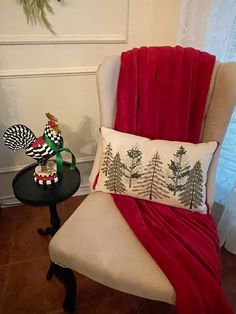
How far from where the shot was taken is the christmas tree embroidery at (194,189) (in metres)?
0.98

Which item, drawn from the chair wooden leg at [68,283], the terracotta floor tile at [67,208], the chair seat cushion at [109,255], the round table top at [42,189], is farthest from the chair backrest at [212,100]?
the terracotta floor tile at [67,208]

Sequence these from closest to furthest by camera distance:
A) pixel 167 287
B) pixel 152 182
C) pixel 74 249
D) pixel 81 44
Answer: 1. pixel 167 287
2. pixel 74 249
3. pixel 152 182
4. pixel 81 44

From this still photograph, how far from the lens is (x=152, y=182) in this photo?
39.9 inches

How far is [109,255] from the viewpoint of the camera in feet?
2.77

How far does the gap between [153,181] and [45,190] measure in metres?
0.47

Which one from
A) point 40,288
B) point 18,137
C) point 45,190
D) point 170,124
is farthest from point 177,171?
point 40,288

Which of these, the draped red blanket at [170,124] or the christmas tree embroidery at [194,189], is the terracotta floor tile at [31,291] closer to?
the draped red blanket at [170,124]

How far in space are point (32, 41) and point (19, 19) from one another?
111mm

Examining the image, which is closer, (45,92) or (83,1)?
(83,1)

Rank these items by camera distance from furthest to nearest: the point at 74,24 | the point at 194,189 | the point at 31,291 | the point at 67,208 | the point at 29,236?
the point at 67,208, the point at 29,236, the point at 74,24, the point at 31,291, the point at 194,189

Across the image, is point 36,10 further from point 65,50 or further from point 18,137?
point 18,137

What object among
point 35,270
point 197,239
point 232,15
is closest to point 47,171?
point 35,270

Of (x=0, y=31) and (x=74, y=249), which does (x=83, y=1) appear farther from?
(x=74, y=249)

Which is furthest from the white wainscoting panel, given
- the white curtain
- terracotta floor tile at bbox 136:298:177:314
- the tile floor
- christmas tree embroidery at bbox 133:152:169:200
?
terracotta floor tile at bbox 136:298:177:314
